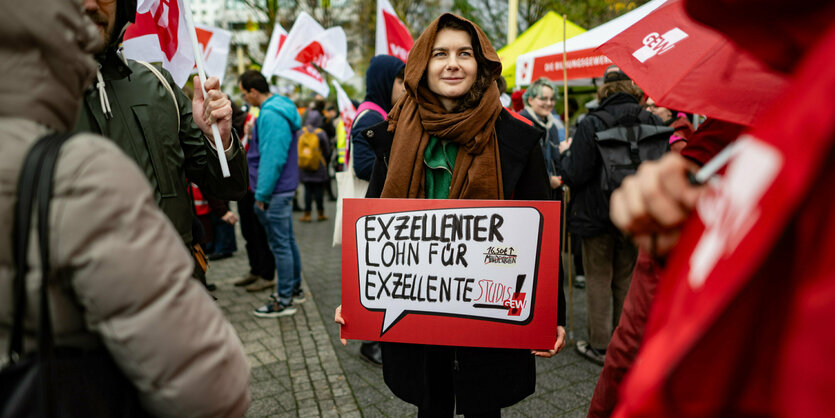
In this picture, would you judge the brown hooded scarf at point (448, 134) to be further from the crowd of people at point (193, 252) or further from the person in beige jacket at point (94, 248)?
the person in beige jacket at point (94, 248)

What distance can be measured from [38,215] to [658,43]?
1.94 m

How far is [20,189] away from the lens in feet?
2.71

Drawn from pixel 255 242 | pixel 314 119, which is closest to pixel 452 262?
pixel 255 242

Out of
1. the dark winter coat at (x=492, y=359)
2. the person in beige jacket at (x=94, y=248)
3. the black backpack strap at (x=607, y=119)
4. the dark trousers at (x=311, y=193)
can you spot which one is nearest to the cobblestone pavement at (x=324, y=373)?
the dark winter coat at (x=492, y=359)

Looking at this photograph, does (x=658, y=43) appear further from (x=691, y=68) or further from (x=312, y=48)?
(x=312, y=48)

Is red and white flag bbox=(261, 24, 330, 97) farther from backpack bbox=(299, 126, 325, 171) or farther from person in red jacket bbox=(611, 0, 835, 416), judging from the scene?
person in red jacket bbox=(611, 0, 835, 416)

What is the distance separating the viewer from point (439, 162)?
2047 millimetres

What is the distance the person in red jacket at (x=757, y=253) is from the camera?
0.57 m

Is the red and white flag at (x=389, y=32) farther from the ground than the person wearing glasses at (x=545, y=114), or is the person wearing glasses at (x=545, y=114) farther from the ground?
the red and white flag at (x=389, y=32)

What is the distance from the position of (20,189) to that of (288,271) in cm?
418

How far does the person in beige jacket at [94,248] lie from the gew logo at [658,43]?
1712mm

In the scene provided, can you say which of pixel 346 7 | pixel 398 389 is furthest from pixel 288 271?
pixel 346 7

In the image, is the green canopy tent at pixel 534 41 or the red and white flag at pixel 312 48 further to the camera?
the green canopy tent at pixel 534 41

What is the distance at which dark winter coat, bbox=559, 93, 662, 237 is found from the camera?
146 inches
